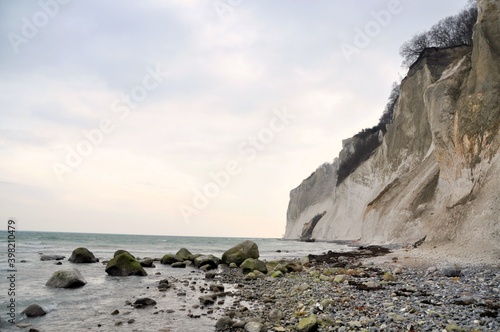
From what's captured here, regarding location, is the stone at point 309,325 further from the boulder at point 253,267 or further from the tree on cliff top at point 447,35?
the tree on cliff top at point 447,35

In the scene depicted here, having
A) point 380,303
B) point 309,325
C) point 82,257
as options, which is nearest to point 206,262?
point 82,257

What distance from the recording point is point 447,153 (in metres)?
23.3

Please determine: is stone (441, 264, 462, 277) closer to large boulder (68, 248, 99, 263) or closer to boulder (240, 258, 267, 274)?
boulder (240, 258, 267, 274)

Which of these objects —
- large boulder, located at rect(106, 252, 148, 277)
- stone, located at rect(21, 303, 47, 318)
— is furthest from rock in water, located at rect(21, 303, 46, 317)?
large boulder, located at rect(106, 252, 148, 277)

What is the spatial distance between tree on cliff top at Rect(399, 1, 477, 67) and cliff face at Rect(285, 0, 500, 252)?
3.64 m

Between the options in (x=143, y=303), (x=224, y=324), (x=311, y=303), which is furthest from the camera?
(x=143, y=303)

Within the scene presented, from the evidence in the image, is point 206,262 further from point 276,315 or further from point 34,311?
Result: point 276,315

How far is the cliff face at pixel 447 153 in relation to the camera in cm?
1817

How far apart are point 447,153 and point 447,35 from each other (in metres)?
23.3

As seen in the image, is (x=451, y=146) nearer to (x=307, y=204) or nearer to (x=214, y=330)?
(x=214, y=330)

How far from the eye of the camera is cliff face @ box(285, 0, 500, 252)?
59.6 feet

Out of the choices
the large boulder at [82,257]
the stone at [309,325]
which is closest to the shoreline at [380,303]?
the stone at [309,325]

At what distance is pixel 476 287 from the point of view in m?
9.52

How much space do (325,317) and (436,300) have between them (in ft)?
9.52
